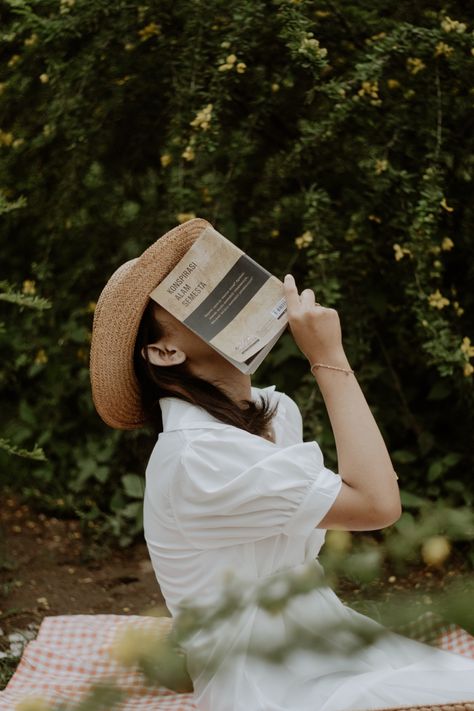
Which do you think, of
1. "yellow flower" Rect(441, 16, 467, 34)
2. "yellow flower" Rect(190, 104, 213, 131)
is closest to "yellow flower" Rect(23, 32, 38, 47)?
"yellow flower" Rect(190, 104, 213, 131)

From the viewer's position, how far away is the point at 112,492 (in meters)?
4.01

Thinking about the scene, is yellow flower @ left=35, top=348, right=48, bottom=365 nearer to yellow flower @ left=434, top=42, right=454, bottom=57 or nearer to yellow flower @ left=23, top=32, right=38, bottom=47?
yellow flower @ left=23, top=32, right=38, bottom=47

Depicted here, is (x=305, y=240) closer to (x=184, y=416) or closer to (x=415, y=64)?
(x=415, y=64)

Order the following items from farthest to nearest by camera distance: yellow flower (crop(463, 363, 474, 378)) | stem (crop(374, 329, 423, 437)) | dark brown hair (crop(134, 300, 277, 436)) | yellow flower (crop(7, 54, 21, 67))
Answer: stem (crop(374, 329, 423, 437)) → yellow flower (crop(7, 54, 21, 67)) → yellow flower (crop(463, 363, 474, 378)) → dark brown hair (crop(134, 300, 277, 436))

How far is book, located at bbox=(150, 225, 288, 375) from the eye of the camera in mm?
1750

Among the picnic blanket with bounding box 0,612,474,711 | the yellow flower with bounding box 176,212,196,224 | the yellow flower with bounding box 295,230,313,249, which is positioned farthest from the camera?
the yellow flower with bounding box 176,212,196,224

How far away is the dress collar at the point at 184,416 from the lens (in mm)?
1728

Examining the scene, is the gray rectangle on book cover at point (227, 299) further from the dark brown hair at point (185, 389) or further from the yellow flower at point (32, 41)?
the yellow flower at point (32, 41)

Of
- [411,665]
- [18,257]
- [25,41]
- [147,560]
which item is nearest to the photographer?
[411,665]

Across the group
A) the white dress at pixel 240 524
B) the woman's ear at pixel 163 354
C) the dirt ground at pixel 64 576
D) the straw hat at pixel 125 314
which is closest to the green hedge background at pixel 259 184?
the dirt ground at pixel 64 576

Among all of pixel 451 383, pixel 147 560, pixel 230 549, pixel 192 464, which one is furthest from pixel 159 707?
pixel 451 383

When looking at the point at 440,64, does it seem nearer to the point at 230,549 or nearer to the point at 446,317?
the point at 446,317

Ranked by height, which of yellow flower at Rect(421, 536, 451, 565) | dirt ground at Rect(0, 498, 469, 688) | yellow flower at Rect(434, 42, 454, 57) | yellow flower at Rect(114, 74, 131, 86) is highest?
yellow flower at Rect(421, 536, 451, 565)

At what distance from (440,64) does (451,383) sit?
3.89ft
